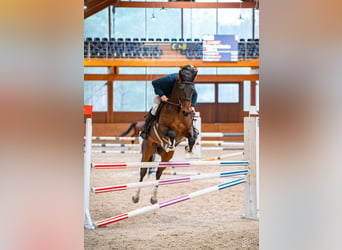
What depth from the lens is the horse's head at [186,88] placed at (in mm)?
4059

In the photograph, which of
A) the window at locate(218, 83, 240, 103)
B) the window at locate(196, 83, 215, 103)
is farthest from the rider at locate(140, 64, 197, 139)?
the window at locate(218, 83, 240, 103)

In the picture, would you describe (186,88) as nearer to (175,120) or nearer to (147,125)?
(175,120)

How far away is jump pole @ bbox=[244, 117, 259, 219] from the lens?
12.5ft

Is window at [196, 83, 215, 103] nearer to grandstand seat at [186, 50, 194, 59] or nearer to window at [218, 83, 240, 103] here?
window at [218, 83, 240, 103]

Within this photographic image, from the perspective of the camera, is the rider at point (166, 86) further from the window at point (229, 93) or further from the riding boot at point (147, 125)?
the window at point (229, 93)

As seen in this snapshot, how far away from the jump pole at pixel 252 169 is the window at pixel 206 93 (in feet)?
43.9

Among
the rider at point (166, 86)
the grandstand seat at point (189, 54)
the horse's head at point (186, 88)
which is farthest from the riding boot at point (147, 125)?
the grandstand seat at point (189, 54)

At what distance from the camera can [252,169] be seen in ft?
12.6

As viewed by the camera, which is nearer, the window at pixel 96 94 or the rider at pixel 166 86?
the rider at pixel 166 86

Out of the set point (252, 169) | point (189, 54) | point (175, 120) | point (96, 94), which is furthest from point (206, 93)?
point (252, 169)

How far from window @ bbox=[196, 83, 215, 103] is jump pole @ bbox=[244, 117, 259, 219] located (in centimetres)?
1339

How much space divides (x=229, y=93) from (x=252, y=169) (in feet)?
45.6
